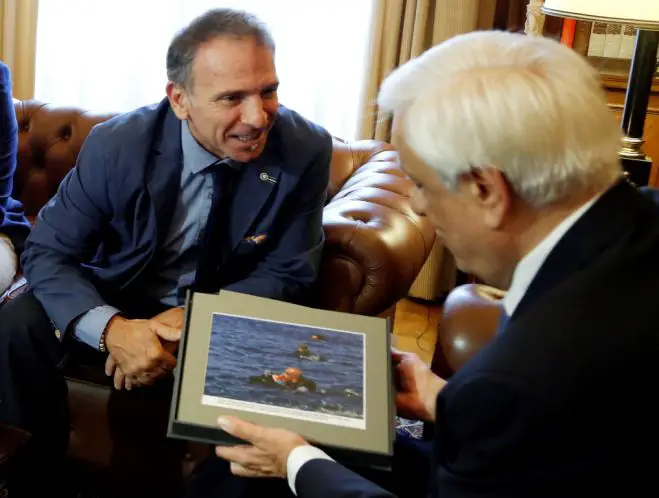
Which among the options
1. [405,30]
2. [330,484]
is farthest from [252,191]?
[405,30]

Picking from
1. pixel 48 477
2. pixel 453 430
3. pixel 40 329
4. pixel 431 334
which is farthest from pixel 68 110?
pixel 453 430

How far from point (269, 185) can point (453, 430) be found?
890 millimetres

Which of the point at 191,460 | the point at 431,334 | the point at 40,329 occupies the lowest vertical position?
the point at 431,334

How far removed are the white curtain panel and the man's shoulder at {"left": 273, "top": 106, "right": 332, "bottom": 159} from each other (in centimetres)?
119

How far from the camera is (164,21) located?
3098 millimetres

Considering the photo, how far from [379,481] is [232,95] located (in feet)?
2.54

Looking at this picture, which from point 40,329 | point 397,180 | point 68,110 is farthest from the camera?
point 68,110

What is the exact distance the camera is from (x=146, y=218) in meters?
1.63

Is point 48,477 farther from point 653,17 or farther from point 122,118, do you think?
point 653,17

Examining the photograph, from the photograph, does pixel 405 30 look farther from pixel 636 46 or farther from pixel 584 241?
pixel 584 241

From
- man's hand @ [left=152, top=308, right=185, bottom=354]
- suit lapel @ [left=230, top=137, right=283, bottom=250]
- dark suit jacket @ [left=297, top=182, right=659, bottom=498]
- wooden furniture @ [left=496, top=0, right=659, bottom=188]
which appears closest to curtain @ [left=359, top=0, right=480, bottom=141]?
wooden furniture @ [left=496, top=0, right=659, bottom=188]

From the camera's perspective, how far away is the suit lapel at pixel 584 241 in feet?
2.88

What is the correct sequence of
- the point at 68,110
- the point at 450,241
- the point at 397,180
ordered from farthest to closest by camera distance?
the point at 68,110 → the point at 397,180 → the point at 450,241

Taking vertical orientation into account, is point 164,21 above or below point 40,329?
above
